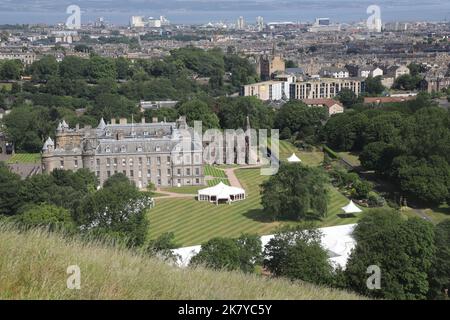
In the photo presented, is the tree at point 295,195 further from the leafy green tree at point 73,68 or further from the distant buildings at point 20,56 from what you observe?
the distant buildings at point 20,56

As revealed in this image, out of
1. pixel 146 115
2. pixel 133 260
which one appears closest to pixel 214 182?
pixel 146 115

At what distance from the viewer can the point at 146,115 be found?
5516cm

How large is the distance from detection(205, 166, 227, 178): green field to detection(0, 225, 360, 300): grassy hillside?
3091cm

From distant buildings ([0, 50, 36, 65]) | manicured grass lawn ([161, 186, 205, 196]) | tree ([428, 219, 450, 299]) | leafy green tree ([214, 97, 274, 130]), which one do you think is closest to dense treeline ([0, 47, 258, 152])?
leafy green tree ([214, 97, 274, 130])

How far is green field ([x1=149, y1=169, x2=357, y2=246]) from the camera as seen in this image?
2761 centimetres

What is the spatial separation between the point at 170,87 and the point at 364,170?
3795 cm

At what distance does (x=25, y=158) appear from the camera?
159ft

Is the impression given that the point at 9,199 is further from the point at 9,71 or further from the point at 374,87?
the point at 9,71

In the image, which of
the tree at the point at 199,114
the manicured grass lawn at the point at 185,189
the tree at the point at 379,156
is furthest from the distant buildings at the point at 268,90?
the manicured grass lawn at the point at 185,189

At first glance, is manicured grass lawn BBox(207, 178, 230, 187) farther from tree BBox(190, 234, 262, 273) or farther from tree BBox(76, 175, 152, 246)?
tree BBox(190, 234, 262, 273)

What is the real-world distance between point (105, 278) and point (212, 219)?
22.0m

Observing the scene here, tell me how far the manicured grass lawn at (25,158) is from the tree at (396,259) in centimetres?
3244

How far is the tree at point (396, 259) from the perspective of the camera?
1694cm
